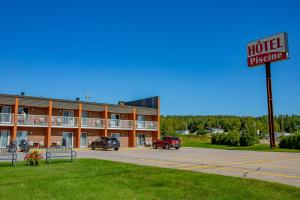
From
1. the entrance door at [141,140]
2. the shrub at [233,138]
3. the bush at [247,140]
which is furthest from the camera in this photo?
the shrub at [233,138]

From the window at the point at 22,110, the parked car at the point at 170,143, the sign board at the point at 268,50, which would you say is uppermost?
the sign board at the point at 268,50

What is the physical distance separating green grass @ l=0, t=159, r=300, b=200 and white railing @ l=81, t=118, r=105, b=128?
87.0ft

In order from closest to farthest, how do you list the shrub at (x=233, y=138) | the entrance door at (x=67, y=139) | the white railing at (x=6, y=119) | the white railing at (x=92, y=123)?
1. the white railing at (x=6, y=119)
2. the entrance door at (x=67, y=139)
3. the white railing at (x=92, y=123)
4. the shrub at (x=233, y=138)

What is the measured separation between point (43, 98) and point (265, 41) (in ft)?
89.7

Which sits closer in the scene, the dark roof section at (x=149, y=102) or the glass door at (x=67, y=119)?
the glass door at (x=67, y=119)

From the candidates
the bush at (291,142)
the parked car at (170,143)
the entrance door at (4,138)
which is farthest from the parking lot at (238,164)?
the bush at (291,142)

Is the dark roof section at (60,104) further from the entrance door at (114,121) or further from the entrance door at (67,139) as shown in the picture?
the entrance door at (67,139)

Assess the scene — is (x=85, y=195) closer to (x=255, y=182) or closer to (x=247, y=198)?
(x=247, y=198)

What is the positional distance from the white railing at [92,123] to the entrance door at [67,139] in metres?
1.93

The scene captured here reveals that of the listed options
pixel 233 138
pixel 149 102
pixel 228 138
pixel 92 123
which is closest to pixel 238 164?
pixel 92 123

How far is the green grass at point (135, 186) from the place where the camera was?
326 inches

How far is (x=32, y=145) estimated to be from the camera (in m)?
34.8

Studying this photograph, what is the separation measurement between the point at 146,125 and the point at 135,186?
35.1 m

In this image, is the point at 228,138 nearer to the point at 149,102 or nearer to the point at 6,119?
the point at 149,102
